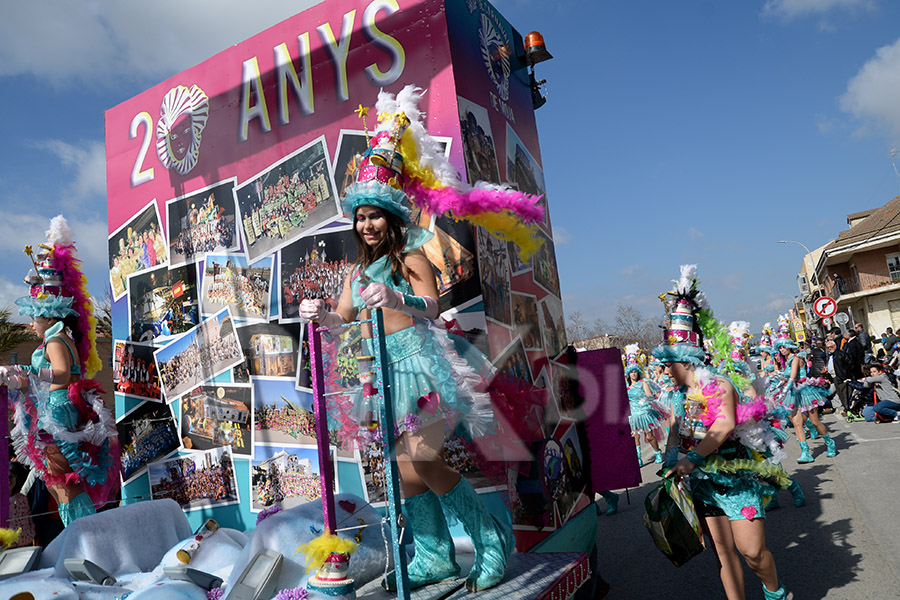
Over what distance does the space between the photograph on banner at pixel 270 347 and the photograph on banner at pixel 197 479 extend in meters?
0.70

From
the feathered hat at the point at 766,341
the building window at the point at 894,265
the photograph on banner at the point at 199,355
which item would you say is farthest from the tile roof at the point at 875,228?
the photograph on banner at the point at 199,355

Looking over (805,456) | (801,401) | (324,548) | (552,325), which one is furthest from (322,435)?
(801,401)

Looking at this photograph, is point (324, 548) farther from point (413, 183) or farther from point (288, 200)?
point (288, 200)

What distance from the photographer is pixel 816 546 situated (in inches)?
199

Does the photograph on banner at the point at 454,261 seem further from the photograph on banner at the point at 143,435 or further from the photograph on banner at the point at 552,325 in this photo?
the photograph on banner at the point at 143,435

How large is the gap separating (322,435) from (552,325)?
2673mm

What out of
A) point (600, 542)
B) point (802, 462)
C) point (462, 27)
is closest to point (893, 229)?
point (802, 462)

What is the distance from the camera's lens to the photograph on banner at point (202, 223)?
183 inches

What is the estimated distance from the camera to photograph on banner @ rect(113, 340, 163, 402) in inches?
197

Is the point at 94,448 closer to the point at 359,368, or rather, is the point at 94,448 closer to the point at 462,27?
the point at 359,368

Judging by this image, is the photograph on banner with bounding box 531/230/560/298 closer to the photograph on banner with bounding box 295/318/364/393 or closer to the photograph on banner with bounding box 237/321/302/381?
the photograph on banner with bounding box 237/321/302/381

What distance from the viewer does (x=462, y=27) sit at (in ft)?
12.4

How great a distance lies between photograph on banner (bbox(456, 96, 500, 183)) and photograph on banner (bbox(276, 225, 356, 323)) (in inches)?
37.8

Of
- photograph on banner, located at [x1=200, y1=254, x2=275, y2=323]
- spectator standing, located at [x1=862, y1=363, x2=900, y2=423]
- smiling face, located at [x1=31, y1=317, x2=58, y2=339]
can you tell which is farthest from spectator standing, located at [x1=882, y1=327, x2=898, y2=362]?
smiling face, located at [x1=31, y1=317, x2=58, y2=339]
